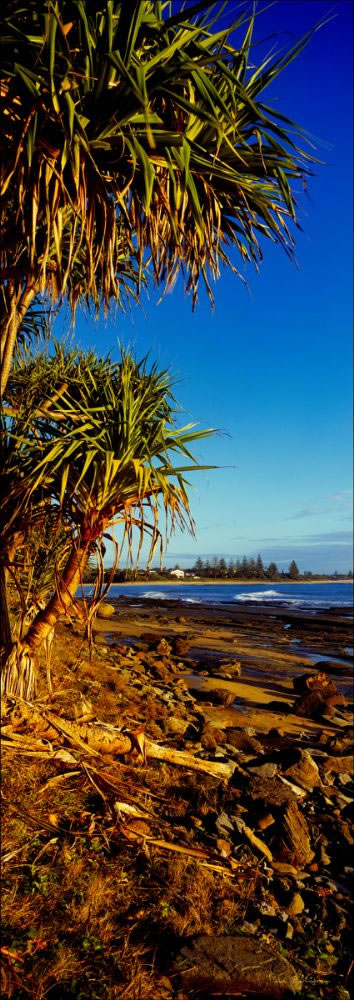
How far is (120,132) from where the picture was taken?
10.8ft

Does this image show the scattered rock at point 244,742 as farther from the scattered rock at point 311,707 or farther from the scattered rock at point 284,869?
the scattered rock at point 311,707

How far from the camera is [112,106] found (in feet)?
10.7

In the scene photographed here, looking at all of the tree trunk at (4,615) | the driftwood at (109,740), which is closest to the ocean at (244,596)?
the driftwood at (109,740)

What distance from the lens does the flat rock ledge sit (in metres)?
2.97

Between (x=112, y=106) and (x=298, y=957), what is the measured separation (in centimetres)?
541

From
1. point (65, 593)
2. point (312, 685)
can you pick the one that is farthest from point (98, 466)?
point (312, 685)

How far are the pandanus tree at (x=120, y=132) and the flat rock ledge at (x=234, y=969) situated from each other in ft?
12.9

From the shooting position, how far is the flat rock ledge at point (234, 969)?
2.97 m

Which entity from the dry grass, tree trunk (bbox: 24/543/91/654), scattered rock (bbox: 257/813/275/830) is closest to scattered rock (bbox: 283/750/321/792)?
scattered rock (bbox: 257/813/275/830)

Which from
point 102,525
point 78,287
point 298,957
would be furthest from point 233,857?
point 78,287

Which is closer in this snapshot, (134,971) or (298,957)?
(134,971)

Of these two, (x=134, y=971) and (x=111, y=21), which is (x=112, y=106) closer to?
(x=111, y=21)

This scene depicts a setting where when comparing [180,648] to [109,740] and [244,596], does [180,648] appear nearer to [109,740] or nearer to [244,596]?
[109,740]

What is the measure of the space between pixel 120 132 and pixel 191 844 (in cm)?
506
